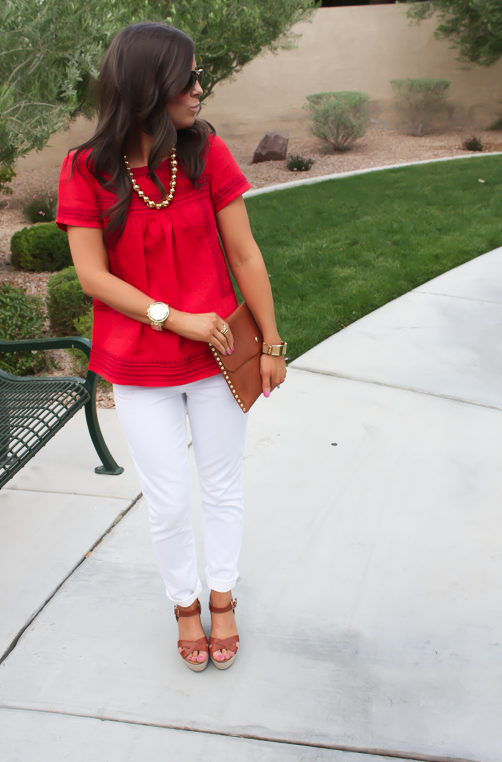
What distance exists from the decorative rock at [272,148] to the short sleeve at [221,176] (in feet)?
37.1

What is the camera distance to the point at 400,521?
2613 millimetres

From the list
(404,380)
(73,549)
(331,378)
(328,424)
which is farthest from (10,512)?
(404,380)

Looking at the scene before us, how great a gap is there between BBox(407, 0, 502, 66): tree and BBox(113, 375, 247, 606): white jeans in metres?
12.6

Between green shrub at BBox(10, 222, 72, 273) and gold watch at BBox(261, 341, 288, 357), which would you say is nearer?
gold watch at BBox(261, 341, 288, 357)

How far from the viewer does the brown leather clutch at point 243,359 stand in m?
1.76

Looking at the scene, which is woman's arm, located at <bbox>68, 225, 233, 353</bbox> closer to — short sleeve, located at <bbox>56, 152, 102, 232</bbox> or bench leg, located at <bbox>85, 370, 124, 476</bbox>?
short sleeve, located at <bbox>56, 152, 102, 232</bbox>

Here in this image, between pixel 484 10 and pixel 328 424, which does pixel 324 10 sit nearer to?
pixel 484 10

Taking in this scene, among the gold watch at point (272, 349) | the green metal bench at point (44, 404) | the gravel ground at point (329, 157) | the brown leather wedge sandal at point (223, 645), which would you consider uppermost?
the gold watch at point (272, 349)

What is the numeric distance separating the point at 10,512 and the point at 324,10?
48.5 feet

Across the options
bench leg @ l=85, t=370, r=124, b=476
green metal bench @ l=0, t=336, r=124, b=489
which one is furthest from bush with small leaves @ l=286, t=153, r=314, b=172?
bench leg @ l=85, t=370, r=124, b=476

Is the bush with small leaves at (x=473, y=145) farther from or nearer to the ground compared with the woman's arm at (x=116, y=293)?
nearer to the ground

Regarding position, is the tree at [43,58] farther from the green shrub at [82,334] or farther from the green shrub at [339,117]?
the green shrub at [339,117]

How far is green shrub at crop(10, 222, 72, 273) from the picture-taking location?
6191mm

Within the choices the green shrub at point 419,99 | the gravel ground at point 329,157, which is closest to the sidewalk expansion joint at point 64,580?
the gravel ground at point 329,157
